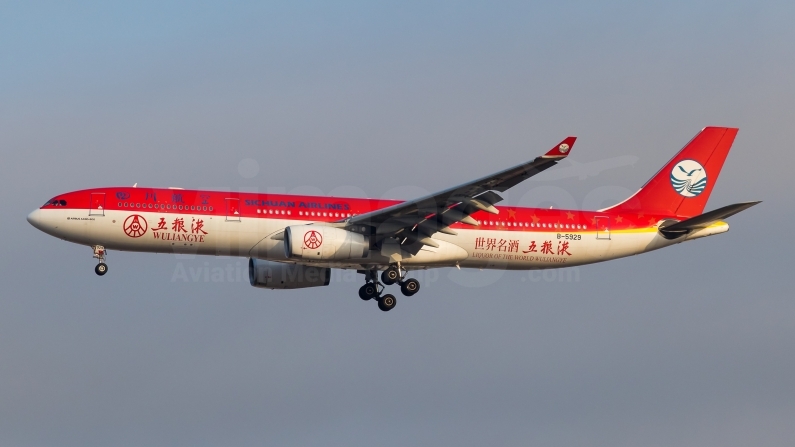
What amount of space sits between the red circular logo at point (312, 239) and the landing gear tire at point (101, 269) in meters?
8.84

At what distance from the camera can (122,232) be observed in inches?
1763

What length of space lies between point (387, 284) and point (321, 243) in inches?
190

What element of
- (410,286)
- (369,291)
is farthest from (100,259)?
(410,286)

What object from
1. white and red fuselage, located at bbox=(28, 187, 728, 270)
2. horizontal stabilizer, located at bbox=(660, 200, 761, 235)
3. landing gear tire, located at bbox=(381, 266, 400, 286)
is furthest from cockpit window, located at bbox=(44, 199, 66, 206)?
horizontal stabilizer, located at bbox=(660, 200, 761, 235)

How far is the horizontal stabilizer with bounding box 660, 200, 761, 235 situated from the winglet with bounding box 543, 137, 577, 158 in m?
10.7

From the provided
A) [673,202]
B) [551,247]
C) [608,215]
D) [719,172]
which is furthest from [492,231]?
[719,172]

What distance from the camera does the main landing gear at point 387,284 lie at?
47.1m

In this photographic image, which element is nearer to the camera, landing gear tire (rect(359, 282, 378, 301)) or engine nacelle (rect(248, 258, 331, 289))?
landing gear tire (rect(359, 282, 378, 301))

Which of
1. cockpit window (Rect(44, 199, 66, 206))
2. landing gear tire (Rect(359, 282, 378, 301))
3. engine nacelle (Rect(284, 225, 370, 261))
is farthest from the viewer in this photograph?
landing gear tire (Rect(359, 282, 378, 301))

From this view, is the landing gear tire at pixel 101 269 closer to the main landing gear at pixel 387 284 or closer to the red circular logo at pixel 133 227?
the red circular logo at pixel 133 227

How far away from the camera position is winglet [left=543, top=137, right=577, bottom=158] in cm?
3647

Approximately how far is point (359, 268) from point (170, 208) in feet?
28.9

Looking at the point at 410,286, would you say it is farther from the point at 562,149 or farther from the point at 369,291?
the point at 562,149

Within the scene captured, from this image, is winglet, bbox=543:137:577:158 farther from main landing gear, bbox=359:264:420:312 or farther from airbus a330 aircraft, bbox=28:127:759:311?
main landing gear, bbox=359:264:420:312
